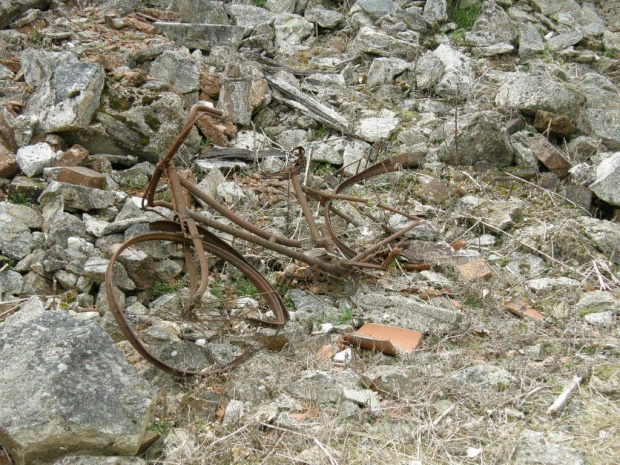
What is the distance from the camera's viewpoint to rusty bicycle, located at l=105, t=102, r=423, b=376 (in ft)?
12.2

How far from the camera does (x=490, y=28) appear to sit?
882 cm

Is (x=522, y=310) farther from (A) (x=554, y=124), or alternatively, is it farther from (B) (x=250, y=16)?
(B) (x=250, y=16)

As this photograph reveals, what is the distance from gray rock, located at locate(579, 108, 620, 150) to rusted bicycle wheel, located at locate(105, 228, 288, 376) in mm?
4087

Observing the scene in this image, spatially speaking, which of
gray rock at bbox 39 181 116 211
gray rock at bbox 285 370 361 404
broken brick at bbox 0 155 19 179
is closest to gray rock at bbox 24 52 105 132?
broken brick at bbox 0 155 19 179

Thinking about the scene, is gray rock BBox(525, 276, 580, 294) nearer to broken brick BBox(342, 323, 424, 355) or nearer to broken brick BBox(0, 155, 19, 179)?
broken brick BBox(342, 323, 424, 355)

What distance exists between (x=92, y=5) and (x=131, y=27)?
0.89m

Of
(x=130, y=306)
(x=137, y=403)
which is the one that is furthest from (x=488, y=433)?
(x=130, y=306)

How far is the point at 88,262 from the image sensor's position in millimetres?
4301

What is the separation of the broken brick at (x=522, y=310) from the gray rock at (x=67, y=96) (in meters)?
3.63

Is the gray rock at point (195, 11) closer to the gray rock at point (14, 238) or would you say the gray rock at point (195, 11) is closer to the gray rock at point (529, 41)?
the gray rock at point (529, 41)

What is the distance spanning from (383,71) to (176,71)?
2.50 metres

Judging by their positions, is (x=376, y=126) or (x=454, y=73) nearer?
(x=376, y=126)

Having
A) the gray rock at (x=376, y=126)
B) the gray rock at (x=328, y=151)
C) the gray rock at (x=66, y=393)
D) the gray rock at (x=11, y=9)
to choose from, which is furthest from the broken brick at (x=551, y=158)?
the gray rock at (x=11, y=9)

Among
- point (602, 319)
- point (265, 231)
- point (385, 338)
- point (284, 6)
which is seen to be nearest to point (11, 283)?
point (265, 231)
